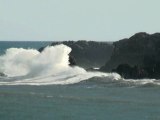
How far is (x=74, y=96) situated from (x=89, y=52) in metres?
39.0

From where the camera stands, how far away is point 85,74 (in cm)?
5731

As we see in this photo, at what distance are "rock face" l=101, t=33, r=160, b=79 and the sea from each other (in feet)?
5.49

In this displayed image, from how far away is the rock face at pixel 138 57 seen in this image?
5388cm

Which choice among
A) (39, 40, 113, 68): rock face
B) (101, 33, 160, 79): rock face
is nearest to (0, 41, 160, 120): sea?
(101, 33, 160, 79): rock face

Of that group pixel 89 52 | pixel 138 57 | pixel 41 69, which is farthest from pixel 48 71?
pixel 89 52

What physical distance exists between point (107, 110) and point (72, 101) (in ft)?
14.7

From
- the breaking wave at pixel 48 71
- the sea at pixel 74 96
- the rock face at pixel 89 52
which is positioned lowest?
the sea at pixel 74 96

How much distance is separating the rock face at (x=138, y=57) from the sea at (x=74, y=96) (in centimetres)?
167

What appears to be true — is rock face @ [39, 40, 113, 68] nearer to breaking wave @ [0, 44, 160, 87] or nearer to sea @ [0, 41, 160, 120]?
breaking wave @ [0, 44, 160, 87]

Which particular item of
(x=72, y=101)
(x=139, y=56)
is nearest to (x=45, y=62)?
(x=139, y=56)

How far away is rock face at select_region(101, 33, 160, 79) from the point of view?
53.9 m

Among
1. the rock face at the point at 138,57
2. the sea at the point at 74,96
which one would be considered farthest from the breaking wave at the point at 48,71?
the rock face at the point at 138,57

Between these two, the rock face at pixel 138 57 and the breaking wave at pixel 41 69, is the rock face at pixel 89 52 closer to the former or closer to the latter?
the breaking wave at pixel 41 69

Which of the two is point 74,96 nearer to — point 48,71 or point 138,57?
point 138,57
